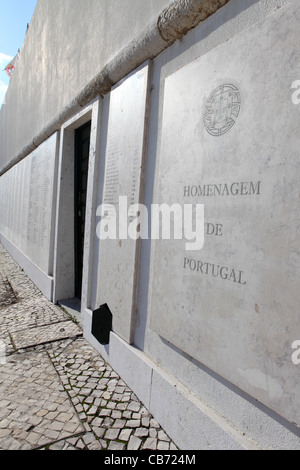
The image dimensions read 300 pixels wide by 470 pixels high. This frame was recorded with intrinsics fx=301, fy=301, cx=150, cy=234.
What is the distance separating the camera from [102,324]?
10.1 ft

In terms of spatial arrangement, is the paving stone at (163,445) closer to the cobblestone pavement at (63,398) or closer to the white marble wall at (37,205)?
the cobblestone pavement at (63,398)

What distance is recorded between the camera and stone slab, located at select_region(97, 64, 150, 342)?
2590 millimetres

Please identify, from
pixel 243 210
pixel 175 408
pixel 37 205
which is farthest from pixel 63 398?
pixel 37 205

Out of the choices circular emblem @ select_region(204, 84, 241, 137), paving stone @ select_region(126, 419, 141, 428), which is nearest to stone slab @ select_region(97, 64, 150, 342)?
paving stone @ select_region(126, 419, 141, 428)

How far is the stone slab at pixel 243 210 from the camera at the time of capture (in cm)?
135

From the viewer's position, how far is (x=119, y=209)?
2.88 metres

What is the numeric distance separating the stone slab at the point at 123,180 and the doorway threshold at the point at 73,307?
110 centimetres

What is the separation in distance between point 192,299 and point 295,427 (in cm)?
80

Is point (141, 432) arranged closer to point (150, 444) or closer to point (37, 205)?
point (150, 444)

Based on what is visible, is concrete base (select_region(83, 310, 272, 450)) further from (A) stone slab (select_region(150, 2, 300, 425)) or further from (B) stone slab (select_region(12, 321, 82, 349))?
(B) stone slab (select_region(12, 321, 82, 349))

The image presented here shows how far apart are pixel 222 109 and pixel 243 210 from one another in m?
0.62

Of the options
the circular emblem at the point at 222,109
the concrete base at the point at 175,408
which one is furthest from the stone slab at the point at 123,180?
the circular emblem at the point at 222,109

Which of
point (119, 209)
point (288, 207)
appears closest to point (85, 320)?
point (119, 209)
